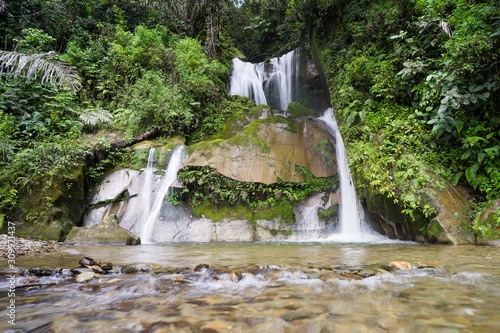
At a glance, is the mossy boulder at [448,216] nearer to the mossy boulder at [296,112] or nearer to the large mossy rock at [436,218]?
the large mossy rock at [436,218]

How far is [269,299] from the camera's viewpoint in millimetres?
2176

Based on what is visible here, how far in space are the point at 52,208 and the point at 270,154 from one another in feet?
22.4

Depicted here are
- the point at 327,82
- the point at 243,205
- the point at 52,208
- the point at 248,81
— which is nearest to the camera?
the point at 52,208

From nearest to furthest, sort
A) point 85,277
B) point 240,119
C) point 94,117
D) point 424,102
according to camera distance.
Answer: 1. point 85,277
2. point 424,102
3. point 94,117
4. point 240,119

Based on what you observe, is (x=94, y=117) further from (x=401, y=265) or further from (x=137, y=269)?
(x=401, y=265)

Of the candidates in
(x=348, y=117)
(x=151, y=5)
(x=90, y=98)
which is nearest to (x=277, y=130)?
(x=348, y=117)

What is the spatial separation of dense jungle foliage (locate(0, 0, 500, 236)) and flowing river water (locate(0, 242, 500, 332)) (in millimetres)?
3272

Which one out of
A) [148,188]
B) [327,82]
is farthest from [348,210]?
[148,188]

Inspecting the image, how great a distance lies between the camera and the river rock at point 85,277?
2.82 m

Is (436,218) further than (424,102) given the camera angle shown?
No

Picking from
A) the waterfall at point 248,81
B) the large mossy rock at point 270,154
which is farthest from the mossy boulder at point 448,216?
the waterfall at point 248,81

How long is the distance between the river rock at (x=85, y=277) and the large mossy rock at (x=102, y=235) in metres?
3.76

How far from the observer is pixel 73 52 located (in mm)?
11477

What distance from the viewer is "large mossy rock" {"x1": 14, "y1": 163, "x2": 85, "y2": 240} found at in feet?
21.9
